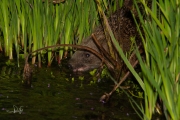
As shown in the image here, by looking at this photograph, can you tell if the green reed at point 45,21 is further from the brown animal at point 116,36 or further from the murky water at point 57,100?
the murky water at point 57,100

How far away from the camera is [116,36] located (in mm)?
5656

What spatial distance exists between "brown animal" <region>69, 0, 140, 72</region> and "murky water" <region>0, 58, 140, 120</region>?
0.57m

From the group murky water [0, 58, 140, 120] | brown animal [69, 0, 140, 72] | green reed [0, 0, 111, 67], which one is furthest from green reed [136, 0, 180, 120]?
green reed [0, 0, 111, 67]

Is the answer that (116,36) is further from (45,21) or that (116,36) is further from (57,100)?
(57,100)

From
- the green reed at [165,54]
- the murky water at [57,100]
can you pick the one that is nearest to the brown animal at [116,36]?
the murky water at [57,100]

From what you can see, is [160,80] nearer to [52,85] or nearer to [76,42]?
[52,85]

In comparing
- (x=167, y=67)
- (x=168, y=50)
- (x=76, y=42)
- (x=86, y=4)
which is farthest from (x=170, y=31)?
(x=76, y=42)

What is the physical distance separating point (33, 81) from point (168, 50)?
220 centimetres

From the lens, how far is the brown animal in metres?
5.86

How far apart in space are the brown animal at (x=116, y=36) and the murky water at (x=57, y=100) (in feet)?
1.87

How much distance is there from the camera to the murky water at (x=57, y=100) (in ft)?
13.6

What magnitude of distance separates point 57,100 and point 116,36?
1418 millimetres

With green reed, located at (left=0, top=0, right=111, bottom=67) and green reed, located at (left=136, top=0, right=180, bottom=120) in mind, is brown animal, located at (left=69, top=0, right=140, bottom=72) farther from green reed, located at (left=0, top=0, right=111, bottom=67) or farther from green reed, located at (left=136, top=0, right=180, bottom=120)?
green reed, located at (left=136, top=0, right=180, bottom=120)

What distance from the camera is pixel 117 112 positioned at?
14.1 ft
